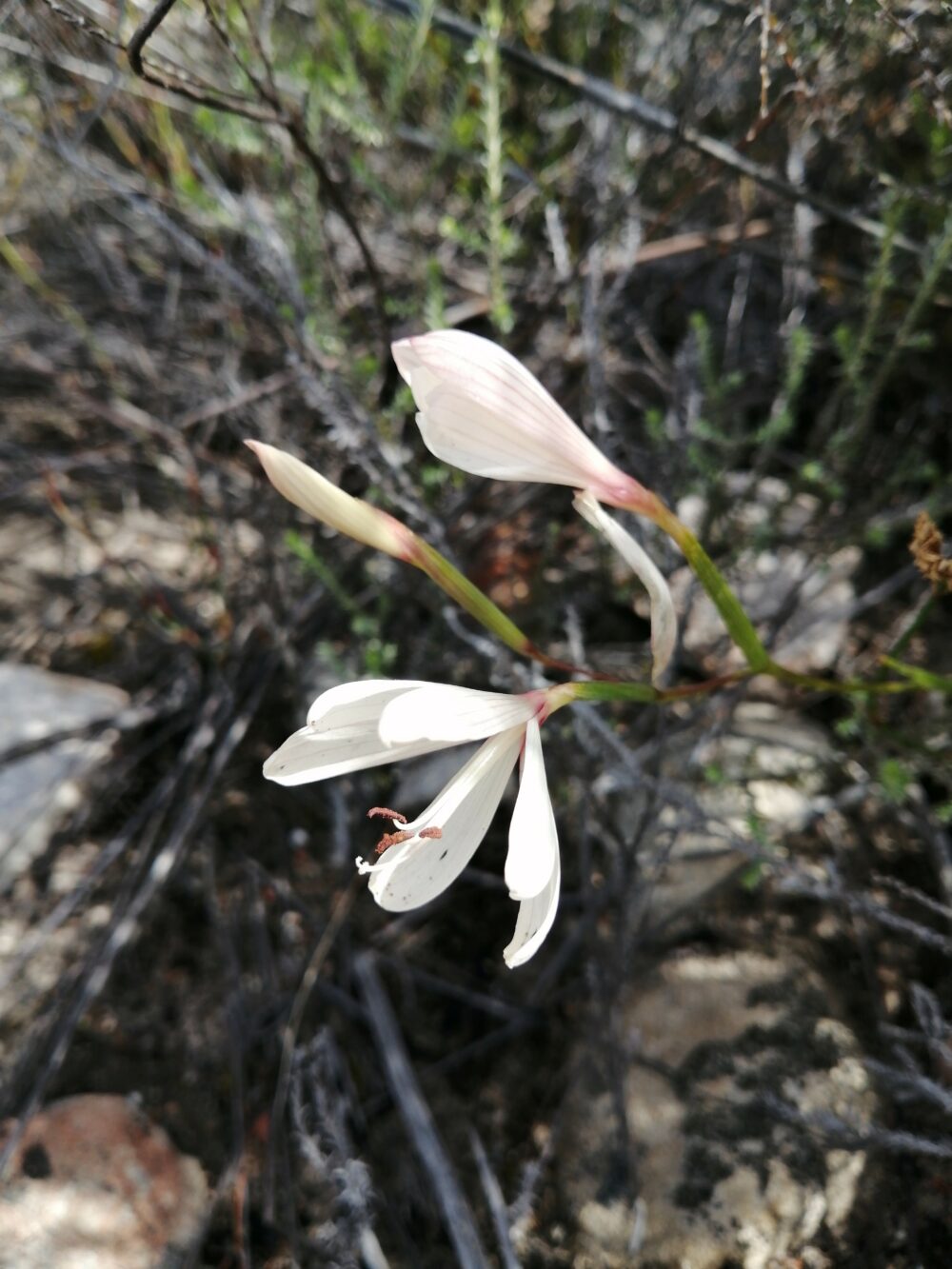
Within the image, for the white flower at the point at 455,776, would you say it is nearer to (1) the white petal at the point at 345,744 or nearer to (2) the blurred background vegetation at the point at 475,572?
(1) the white petal at the point at 345,744

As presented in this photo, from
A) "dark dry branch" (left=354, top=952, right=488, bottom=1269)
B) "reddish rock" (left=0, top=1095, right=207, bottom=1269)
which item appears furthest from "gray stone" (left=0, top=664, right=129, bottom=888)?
"dark dry branch" (left=354, top=952, right=488, bottom=1269)

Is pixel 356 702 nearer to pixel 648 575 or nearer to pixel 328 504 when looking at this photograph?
pixel 328 504

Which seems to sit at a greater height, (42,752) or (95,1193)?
(42,752)

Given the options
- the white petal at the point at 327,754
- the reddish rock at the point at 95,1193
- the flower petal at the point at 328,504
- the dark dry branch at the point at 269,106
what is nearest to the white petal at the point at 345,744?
the white petal at the point at 327,754

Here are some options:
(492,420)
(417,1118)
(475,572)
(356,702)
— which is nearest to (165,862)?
(417,1118)

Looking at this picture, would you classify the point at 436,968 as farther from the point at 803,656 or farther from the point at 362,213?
the point at 362,213

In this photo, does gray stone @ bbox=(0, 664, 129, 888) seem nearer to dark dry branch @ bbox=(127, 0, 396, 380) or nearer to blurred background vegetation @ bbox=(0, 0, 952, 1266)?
blurred background vegetation @ bbox=(0, 0, 952, 1266)

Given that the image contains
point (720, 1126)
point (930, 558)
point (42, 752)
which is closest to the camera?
point (930, 558)
